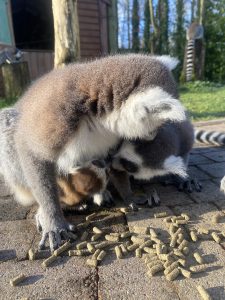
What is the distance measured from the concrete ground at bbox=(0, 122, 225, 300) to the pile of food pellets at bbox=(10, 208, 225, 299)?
0.03 metres

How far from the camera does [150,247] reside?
1813mm

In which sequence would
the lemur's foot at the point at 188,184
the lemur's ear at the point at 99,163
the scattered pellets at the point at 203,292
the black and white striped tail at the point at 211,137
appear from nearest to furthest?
1. the scattered pellets at the point at 203,292
2. the lemur's ear at the point at 99,163
3. the lemur's foot at the point at 188,184
4. the black and white striped tail at the point at 211,137

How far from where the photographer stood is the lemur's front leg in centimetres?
196

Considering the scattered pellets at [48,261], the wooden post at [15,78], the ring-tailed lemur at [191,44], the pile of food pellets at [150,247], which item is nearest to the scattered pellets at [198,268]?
the pile of food pellets at [150,247]

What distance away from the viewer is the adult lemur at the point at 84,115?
1.65 m

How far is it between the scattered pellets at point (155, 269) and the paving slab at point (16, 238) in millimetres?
677

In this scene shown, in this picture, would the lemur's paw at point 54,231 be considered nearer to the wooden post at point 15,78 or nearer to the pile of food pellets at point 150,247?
the pile of food pellets at point 150,247

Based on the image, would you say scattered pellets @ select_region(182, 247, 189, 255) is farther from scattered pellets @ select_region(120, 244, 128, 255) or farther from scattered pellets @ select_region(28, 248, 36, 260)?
scattered pellets @ select_region(28, 248, 36, 260)

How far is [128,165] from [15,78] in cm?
475

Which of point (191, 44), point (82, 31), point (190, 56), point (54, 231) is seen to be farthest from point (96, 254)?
point (191, 44)

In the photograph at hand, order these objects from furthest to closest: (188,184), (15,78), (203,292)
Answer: (15,78) → (188,184) → (203,292)

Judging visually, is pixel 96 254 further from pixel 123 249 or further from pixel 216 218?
pixel 216 218

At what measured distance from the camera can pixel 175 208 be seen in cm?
231

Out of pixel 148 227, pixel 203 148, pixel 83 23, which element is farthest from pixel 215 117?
pixel 83 23
